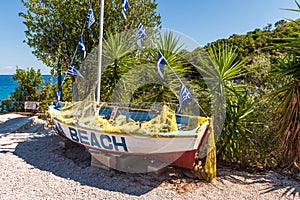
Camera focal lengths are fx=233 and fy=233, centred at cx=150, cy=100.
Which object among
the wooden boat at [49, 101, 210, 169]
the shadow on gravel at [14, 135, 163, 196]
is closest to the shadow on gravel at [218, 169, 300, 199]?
the wooden boat at [49, 101, 210, 169]

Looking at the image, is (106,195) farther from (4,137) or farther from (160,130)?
(4,137)

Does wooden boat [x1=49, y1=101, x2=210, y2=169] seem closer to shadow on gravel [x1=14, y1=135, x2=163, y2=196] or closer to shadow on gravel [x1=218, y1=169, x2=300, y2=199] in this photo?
shadow on gravel [x1=14, y1=135, x2=163, y2=196]

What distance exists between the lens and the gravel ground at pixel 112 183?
358cm

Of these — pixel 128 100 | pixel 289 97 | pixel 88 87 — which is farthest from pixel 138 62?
pixel 289 97

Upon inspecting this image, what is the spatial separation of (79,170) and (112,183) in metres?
0.88

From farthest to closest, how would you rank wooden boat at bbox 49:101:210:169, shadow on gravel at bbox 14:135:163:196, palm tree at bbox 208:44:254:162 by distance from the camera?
palm tree at bbox 208:44:254:162 → shadow on gravel at bbox 14:135:163:196 → wooden boat at bbox 49:101:210:169

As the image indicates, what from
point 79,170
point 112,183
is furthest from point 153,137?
point 79,170

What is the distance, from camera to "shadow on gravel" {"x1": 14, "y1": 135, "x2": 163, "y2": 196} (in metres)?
3.86

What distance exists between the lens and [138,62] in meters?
7.52

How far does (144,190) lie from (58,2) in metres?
7.91

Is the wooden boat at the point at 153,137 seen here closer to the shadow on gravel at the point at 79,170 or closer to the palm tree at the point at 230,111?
the shadow on gravel at the point at 79,170

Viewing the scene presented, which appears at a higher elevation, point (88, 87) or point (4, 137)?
point (88, 87)

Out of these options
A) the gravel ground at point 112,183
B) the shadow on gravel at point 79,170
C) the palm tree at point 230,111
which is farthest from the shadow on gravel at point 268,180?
the shadow on gravel at point 79,170

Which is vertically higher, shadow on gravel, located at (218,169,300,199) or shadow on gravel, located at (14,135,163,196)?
shadow on gravel, located at (14,135,163,196)
